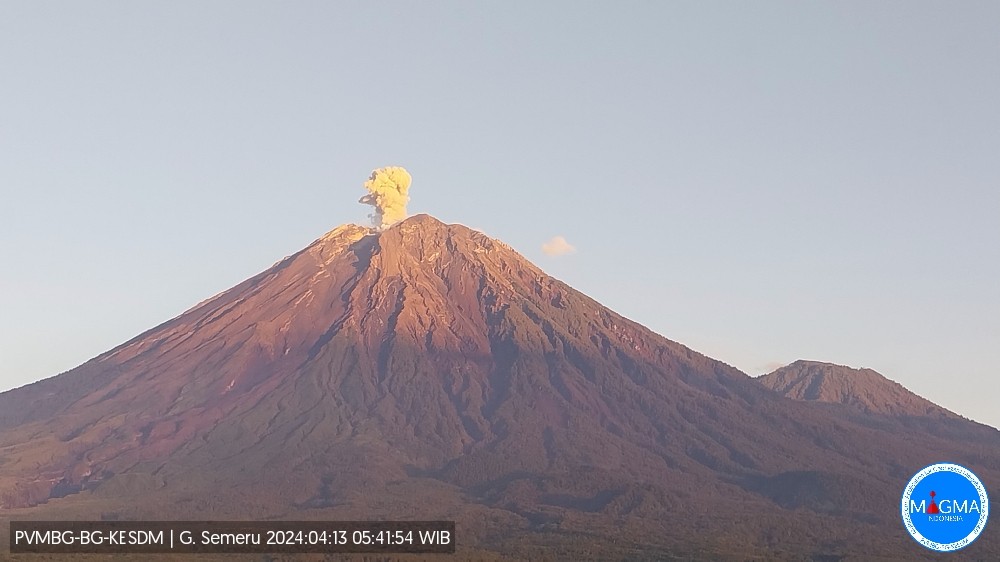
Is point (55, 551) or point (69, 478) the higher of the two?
point (69, 478)

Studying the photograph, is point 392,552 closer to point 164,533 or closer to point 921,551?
point 164,533

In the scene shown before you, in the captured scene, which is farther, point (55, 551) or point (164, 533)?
point (164, 533)

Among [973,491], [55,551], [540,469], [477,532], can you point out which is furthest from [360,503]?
[973,491]
